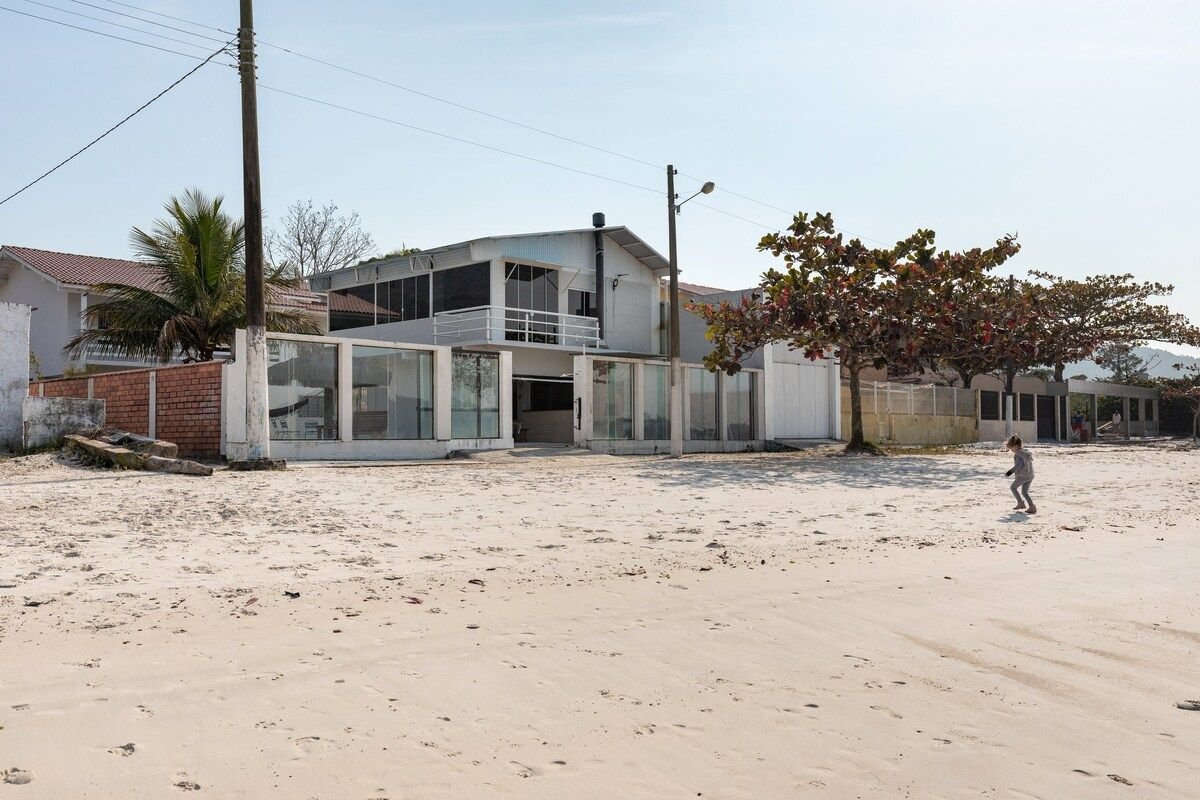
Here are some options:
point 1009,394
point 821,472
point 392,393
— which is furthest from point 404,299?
point 1009,394

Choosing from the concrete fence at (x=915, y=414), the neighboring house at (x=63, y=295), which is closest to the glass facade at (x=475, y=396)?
the neighboring house at (x=63, y=295)

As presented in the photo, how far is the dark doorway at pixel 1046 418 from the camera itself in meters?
44.2

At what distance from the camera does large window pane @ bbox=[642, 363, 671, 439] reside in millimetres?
25234

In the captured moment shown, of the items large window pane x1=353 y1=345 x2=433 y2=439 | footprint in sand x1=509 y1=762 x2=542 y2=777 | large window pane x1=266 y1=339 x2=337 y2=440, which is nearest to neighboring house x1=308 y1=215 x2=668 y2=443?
large window pane x1=353 y1=345 x2=433 y2=439

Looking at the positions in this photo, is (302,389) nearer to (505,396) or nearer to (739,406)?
(505,396)

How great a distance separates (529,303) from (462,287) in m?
2.01

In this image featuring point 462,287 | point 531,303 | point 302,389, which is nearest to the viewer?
point 302,389

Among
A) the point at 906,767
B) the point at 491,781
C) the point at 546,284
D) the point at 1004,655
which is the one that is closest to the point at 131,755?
the point at 491,781

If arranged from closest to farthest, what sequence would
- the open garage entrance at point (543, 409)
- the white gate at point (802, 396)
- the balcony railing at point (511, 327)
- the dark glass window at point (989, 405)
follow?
the balcony railing at point (511, 327) < the open garage entrance at point (543, 409) < the white gate at point (802, 396) < the dark glass window at point (989, 405)

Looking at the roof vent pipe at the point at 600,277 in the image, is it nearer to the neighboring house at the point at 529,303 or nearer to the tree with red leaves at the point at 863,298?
the neighboring house at the point at 529,303

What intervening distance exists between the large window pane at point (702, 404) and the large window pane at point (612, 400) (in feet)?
7.84

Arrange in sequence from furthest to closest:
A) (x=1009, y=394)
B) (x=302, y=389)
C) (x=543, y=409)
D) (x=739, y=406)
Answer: (x=1009, y=394) < (x=543, y=409) < (x=739, y=406) < (x=302, y=389)

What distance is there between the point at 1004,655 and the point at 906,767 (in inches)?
77.6

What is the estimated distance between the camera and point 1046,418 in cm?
4466
